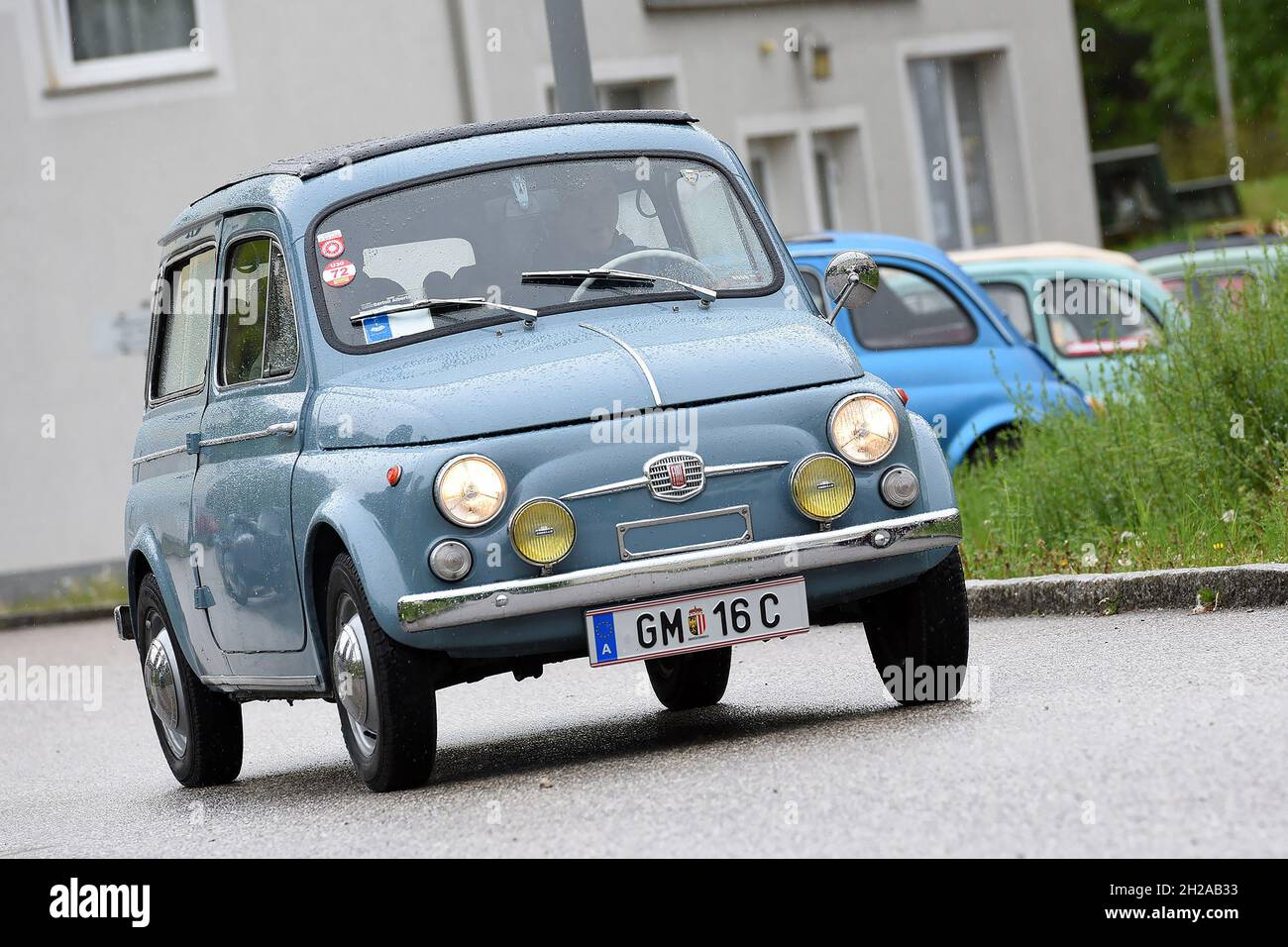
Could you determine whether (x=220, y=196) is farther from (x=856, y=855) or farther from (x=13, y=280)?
(x=13, y=280)

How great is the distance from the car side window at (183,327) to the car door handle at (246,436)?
0.34 m

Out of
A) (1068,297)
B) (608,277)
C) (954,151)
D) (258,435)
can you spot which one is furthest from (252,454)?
(954,151)

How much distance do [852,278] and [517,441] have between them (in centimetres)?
182

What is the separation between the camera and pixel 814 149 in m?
27.0

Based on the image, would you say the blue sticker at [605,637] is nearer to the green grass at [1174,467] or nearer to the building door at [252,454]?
the building door at [252,454]

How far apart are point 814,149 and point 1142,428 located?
1550 cm

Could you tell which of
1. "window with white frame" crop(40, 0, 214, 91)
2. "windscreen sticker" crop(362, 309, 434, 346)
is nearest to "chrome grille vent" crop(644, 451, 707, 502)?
"windscreen sticker" crop(362, 309, 434, 346)

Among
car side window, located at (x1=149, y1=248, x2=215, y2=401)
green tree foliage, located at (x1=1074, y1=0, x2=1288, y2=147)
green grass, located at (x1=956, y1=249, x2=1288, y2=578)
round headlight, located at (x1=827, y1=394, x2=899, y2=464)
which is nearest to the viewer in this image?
round headlight, located at (x1=827, y1=394, x2=899, y2=464)

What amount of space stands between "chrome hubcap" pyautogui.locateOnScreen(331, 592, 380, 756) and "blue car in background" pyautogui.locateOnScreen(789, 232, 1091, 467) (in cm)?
657

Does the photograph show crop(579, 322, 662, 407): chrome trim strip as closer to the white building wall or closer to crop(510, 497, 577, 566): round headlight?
crop(510, 497, 577, 566): round headlight

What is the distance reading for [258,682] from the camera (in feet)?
28.1

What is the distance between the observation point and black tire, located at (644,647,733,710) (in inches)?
382

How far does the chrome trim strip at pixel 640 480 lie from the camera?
7285 mm

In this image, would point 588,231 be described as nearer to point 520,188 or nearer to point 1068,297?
point 520,188
